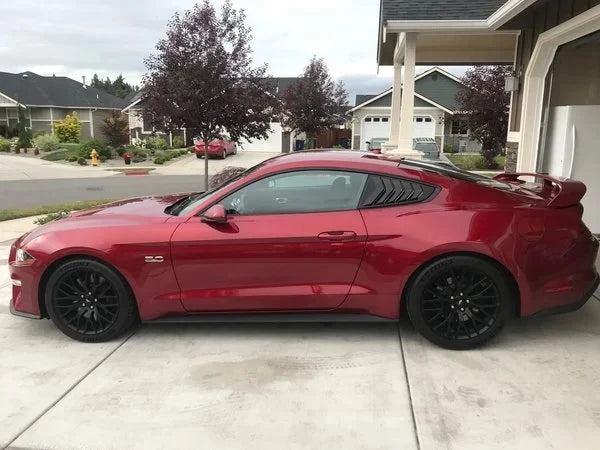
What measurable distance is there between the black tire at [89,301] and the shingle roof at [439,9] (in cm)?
804

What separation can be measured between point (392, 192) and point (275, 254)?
1.01 m

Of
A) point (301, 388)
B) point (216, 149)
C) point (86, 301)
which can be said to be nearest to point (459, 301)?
point (301, 388)

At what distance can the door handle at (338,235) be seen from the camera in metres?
3.97

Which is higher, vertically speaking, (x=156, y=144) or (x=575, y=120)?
(x=575, y=120)

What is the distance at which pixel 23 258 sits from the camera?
425 cm

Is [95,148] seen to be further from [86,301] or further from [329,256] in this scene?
[329,256]

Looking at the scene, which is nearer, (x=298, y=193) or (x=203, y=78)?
(x=298, y=193)

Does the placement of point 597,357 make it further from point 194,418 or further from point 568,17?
point 568,17

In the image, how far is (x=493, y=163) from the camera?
26.1 m

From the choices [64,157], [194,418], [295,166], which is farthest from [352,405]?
[64,157]

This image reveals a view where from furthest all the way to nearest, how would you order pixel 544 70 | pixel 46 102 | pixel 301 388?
pixel 46 102
pixel 544 70
pixel 301 388

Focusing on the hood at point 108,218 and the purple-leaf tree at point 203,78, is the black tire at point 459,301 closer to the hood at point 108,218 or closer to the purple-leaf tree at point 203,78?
the hood at point 108,218

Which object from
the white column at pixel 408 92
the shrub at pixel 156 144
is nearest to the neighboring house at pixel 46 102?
the shrub at pixel 156 144

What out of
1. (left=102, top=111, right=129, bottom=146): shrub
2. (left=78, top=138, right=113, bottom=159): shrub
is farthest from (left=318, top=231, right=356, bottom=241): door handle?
(left=102, top=111, right=129, bottom=146): shrub
